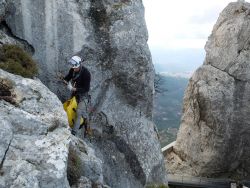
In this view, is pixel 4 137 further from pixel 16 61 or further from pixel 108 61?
pixel 108 61

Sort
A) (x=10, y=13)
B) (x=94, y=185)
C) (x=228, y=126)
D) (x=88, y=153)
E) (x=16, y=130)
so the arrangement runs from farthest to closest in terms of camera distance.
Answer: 1. (x=228, y=126)
2. (x=10, y=13)
3. (x=88, y=153)
4. (x=94, y=185)
5. (x=16, y=130)

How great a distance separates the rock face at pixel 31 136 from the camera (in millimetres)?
10086

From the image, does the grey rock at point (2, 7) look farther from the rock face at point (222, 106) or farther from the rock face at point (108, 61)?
the rock face at point (222, 106)

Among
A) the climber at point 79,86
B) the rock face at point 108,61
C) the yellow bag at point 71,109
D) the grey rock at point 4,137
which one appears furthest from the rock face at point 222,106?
the grey rock at point 4,137

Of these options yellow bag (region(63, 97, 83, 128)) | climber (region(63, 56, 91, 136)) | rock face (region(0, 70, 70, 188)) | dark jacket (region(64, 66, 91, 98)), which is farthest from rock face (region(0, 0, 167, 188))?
rock face (region(0, 70, 70, 188))

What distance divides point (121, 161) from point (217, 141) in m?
14.7

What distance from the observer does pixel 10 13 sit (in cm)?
1650

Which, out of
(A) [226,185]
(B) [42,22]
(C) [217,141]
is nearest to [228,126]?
(C) [217,141]

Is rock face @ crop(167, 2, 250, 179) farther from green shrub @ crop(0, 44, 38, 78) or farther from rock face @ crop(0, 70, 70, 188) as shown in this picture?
rock face @ crop(0, 70, 70, 188)

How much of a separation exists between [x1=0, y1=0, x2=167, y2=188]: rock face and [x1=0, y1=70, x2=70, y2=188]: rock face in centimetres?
425

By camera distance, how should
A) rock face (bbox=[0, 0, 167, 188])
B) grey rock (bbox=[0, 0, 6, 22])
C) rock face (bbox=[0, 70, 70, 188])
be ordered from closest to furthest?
rock face (bbox=[0, 70, 70, 188])
grey rock (bbox=[0, 0, 6, 22])
rock face (bbox=[0, 0, 167, 188])

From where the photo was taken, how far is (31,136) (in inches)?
438

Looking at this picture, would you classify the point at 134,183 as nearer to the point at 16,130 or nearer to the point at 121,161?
the point at 121,161

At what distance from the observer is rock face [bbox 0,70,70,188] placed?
10086mm
